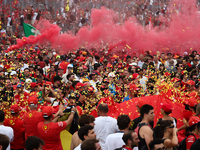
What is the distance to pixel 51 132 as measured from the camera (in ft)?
14.2

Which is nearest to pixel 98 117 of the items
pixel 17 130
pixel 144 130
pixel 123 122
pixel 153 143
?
pixel 123 122

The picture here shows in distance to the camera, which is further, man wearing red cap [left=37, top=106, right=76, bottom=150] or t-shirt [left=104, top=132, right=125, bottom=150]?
man wearing red cap [left=37, top=106, right=76, bottom=150]

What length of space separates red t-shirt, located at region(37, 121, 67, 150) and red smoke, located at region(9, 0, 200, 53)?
29.8 feet

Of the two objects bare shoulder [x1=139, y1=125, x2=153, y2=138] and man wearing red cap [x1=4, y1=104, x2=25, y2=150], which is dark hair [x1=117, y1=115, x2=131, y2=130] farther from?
man wearing red cap [x1=4, y1=104, x2=25, y2=150]

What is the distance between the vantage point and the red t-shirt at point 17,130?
4.98 metres

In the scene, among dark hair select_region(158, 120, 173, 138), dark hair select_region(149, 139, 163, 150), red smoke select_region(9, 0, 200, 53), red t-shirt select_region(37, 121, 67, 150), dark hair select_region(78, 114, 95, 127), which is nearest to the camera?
dark hair select_region(149, 139, 163, 150)

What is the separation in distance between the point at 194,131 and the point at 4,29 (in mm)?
18990

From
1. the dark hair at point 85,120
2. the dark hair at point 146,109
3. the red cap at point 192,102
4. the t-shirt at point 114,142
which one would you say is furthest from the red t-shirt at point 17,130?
the red cap at point 192,102

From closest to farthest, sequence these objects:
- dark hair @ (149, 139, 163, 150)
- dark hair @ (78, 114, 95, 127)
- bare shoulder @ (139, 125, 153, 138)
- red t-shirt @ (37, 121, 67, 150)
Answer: dark hair @ (149, 139, 163, 150) → bare shoulder @ (139, 125, 153, 138) → dark hair @ (78, 114, 95, 127) → red t-shirt @ (37, 121, 67, 150)

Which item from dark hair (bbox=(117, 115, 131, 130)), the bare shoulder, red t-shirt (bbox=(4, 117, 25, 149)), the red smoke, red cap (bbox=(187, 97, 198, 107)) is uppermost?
the red smoke

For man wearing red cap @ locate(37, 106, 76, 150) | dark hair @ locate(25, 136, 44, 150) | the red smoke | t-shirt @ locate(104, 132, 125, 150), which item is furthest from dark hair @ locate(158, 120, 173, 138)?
the red smoke

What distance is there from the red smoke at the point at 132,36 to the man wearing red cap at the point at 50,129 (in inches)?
356

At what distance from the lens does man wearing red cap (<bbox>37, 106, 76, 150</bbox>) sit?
4.34m

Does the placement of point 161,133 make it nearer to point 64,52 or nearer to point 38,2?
point 64,52
